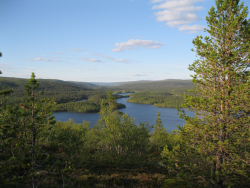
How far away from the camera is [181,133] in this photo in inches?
400

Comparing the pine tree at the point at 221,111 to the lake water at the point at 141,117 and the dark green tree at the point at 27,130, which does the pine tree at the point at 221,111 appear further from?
the lake water at the point at 141,117

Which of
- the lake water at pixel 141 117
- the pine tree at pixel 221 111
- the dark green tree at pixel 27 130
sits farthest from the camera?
the lake water at pixel 141 117

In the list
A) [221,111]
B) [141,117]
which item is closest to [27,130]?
[221,111]

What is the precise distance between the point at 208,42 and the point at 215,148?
6.95 m

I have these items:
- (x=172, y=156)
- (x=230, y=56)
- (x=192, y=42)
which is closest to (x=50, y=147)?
(x=172, y=156)

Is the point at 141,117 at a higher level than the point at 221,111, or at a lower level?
lower

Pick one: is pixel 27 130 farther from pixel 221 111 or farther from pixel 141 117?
pixel 141 117

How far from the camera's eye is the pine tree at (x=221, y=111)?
8336mm

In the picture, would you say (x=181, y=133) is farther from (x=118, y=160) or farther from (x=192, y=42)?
(x=118, y=160)

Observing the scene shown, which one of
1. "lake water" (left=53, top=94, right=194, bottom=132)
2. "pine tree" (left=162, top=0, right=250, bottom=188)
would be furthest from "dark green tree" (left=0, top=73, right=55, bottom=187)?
"lake water" (left=53, top=94, right=194, bottom=132)

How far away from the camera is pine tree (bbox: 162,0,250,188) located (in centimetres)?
834

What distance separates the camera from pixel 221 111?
30.4ft

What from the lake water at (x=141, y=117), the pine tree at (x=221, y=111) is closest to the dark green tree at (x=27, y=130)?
the pine tree at (x=221, y=111)

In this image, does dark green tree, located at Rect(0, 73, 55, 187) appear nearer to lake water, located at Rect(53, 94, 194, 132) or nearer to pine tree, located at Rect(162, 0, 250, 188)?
pine tree, located at Rect(162, 0, 250, 188)
